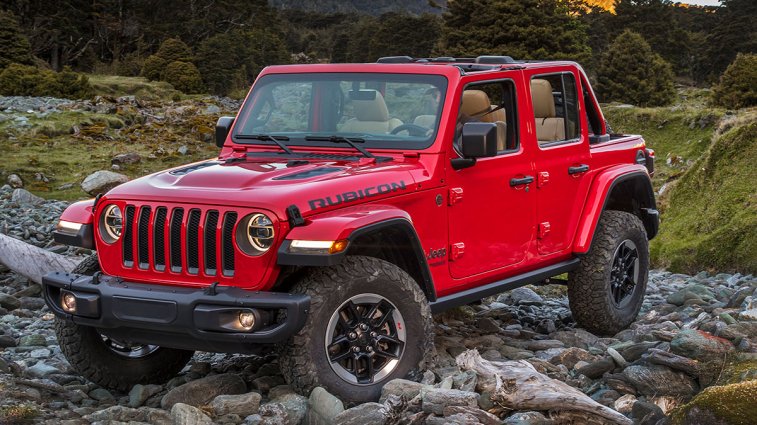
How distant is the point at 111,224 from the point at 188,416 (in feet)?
4.50

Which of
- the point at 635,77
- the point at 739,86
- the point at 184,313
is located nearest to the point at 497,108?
the point at 184,313

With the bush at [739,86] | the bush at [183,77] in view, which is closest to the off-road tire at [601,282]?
the bush at [739,86]

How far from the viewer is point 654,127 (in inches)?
1141

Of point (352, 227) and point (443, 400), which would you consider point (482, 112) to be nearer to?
point (352, 227)

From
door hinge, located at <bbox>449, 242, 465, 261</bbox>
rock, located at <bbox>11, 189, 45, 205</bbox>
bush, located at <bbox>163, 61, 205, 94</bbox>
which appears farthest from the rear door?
bush, located at <bbox>163, 61, 205, 94</bbox>

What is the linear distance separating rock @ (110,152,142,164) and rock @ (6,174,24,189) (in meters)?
2.56

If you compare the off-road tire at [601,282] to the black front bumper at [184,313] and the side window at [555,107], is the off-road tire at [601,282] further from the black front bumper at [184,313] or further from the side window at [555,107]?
the black front bumper at [184,313]

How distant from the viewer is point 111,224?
5.96 meters

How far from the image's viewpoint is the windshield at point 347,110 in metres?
6.65

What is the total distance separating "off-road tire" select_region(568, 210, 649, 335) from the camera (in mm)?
7953

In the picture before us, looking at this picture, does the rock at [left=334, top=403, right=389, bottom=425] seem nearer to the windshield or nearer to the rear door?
the windshield

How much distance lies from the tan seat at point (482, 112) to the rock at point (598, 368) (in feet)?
5.51

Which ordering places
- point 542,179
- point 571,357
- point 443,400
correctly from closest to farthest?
point 443,400 < point 571,357 < point 542,179

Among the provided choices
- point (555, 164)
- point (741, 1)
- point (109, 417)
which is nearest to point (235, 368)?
point (109, 417)
